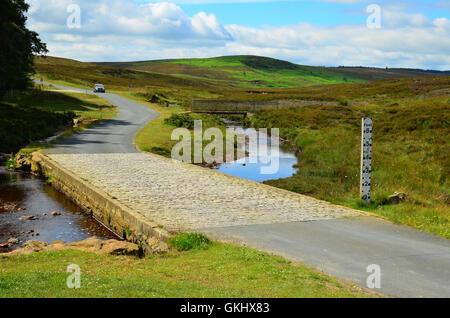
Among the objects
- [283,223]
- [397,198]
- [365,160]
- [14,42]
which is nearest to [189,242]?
[283,223]

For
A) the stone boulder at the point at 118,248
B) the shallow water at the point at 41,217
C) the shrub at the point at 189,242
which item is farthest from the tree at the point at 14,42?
the shrub at the point at 189,242

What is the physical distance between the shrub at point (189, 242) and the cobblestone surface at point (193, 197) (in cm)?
89

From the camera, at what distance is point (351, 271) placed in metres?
7.36

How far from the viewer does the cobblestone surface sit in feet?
36.6

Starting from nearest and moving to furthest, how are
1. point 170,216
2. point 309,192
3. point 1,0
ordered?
1. point 170,216
2. point 309,192
3. point 1,0

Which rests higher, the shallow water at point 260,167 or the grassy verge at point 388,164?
the grassy verge at point 388,164

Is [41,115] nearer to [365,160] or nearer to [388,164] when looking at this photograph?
[388,164]

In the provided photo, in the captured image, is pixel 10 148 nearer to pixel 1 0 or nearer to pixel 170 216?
pixel 1 0

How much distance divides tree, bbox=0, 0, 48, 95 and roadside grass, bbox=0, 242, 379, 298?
3178 cm

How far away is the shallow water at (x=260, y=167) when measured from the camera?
869 inches

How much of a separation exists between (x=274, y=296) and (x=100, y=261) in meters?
3.86

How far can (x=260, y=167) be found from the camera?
2456 cm

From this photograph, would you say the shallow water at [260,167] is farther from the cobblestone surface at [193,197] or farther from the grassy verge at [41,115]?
the grassy verge at [41,115]
